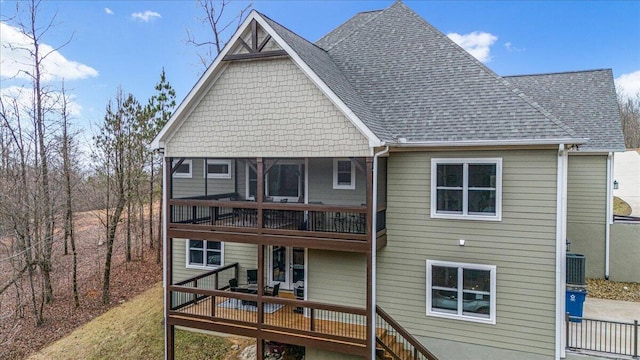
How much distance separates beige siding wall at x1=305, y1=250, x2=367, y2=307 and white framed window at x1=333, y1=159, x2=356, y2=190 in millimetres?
2159

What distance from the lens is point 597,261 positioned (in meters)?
15.3

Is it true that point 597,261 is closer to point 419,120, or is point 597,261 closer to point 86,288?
point 419,120

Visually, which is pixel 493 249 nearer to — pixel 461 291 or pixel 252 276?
pixel 461 291

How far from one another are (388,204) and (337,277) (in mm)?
2751

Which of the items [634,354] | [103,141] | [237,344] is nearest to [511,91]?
[634,354]

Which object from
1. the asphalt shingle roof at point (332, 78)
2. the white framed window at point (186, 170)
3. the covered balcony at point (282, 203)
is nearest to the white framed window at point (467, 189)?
the covered balcony at point (282, 203)

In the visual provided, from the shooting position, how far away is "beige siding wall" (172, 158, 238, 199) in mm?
14289

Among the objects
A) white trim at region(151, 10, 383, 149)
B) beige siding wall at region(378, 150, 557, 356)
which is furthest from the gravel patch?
white trim at region(151, 10, 383, 149)

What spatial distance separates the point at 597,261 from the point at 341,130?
13065 millimetres

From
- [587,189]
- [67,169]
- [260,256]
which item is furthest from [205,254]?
[587,189]

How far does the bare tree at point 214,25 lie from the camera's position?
2247cm

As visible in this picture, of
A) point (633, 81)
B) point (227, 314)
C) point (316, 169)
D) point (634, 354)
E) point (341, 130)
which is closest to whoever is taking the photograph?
point (634, 354)

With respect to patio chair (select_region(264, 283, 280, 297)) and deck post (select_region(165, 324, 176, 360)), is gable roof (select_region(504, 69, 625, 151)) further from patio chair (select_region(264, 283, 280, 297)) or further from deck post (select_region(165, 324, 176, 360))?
deck post (select_region(165, 324, 176, 360))

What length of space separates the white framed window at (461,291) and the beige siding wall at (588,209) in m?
8.05
